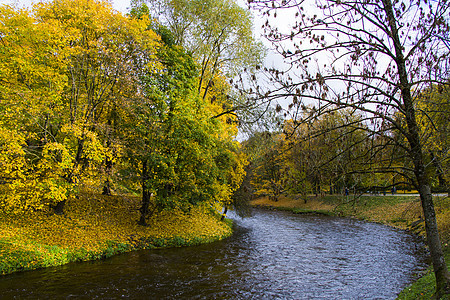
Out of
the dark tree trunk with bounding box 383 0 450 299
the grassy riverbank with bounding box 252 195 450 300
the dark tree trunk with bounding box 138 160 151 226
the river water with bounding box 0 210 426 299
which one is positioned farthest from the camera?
the dark tree trunk with bounding box 138 160 151 226

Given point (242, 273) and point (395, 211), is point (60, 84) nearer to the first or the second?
point (242, 273)

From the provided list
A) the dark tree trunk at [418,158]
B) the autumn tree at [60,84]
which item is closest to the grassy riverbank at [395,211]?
the dark tree trunk at [418,158]

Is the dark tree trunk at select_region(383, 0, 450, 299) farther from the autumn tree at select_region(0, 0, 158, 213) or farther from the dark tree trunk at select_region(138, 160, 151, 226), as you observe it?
the dark tree trunk at select_region(138, 160, 151, 226)

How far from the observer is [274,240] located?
1823 centimetres

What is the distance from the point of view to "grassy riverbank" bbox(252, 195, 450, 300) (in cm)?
767

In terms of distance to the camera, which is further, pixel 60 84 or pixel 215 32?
pixel 215 32

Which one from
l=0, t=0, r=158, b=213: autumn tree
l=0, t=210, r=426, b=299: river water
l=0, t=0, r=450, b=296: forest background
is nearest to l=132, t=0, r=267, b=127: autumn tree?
l=0, t=0, r=450, b=296: forest background

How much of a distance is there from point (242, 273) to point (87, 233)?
824 cm

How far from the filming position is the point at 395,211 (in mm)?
26000

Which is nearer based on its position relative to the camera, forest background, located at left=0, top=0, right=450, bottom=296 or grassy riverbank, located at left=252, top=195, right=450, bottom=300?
grassy riverbank, located at left=252, top=195, right=450, bottom=300

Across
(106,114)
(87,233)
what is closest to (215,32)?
(106,114)

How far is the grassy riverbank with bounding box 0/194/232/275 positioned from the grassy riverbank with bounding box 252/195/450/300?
9.62 meters

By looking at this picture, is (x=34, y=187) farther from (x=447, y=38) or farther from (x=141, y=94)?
(x=447, y=38)

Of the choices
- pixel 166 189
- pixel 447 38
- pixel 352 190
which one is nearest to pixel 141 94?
pixel 166 189
